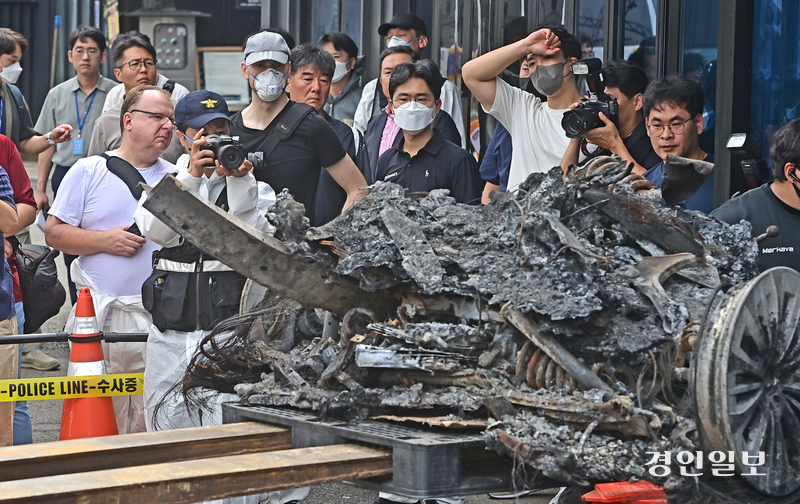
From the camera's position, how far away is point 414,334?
304cm

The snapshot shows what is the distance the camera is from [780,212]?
4.09 m

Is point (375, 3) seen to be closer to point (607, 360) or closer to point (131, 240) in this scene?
point (131, 240)

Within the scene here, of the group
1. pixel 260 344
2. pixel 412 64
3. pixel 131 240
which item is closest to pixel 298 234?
pixel 260 344

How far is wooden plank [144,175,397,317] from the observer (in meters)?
3.01

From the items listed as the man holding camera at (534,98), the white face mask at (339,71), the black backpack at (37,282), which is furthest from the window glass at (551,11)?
the black backpack at (37,282)

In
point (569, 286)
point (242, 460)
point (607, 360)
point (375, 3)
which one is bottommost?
point (242, 460)

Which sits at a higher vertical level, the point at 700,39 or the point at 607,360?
the point at 700,39

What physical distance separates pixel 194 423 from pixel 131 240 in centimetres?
119

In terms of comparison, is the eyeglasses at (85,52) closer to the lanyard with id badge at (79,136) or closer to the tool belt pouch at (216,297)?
the lanyard with id badge at (79,136)

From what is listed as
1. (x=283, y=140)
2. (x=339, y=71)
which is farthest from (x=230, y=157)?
(x=339, y=71)

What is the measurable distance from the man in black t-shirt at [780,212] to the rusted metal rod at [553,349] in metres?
1.50

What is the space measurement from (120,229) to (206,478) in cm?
265

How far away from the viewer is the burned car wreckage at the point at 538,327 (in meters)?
2.67

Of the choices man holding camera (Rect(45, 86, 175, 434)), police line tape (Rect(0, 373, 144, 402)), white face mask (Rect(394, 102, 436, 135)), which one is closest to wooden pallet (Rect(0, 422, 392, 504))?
police line tape (Rect(0, 373, 144, 402))
